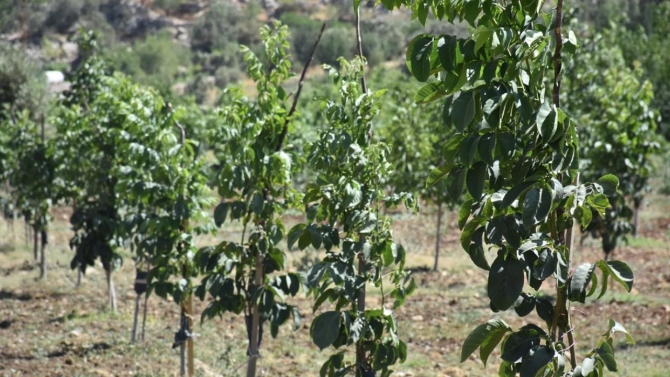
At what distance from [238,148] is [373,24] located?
66.9m

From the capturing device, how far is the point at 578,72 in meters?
12.5

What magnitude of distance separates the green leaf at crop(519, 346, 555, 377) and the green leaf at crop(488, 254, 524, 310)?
191mm

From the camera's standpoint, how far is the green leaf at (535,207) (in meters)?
2.31

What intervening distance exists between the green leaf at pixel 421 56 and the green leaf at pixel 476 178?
0.33 meters

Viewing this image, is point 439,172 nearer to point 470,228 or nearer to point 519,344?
point 470,228

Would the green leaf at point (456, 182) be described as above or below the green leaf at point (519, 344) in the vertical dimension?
above

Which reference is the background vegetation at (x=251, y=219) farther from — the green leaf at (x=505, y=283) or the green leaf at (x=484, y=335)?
the green leaf at (x=484, y=335)

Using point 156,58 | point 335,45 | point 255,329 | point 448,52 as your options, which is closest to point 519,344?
point 448,52

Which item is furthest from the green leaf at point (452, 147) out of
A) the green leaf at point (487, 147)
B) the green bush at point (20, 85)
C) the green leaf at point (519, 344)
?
the green bush at point (20, 85)

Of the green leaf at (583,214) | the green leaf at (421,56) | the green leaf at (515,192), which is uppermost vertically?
the green leaf at (421,56)

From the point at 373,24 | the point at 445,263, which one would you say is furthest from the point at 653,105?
the point at 373,24

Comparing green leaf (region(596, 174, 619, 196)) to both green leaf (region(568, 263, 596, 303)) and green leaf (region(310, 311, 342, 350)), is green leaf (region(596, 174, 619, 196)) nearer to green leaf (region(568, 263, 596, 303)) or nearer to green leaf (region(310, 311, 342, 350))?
green leaf (region(568, 263, 596, 303))

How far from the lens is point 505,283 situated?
244 cm

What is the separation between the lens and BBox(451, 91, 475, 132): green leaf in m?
2.37
